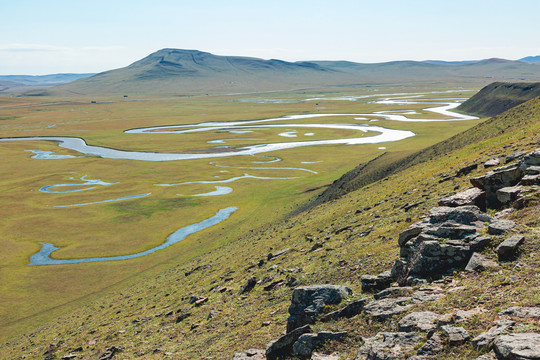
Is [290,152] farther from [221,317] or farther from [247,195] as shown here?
[221,317]

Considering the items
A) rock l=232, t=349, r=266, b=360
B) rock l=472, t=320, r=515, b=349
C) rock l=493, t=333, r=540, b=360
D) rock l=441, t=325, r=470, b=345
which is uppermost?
rock l=493, t=333, r=540, b=360

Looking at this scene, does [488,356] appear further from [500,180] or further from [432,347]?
[500,180]

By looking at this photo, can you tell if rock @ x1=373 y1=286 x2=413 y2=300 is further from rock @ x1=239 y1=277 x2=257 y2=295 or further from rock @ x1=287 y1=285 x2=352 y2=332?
rock @ x1=239 y1=277 x2=257 y2=295

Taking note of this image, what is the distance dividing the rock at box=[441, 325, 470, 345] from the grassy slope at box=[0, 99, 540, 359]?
0.28 metres

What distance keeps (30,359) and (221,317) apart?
51.6ft

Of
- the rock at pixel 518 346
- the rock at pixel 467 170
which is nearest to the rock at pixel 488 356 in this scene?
the rock at pixel 518 346

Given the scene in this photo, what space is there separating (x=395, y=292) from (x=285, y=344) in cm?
500

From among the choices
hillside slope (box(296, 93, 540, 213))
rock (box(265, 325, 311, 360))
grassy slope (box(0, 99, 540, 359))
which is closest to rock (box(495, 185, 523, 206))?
grassy slope (box(0, 99, 540, 359))

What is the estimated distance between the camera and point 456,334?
1307cm

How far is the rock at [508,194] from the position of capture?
21.2 meters

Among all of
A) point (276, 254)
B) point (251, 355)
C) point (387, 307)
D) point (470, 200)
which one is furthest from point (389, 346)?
point (276, 254)

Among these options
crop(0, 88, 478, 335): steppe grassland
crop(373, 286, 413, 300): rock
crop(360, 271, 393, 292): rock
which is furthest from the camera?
crop(0, 88, 478, 335): steppe grassland

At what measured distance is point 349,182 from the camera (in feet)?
239

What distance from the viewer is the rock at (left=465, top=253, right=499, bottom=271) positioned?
16656 millimetres
